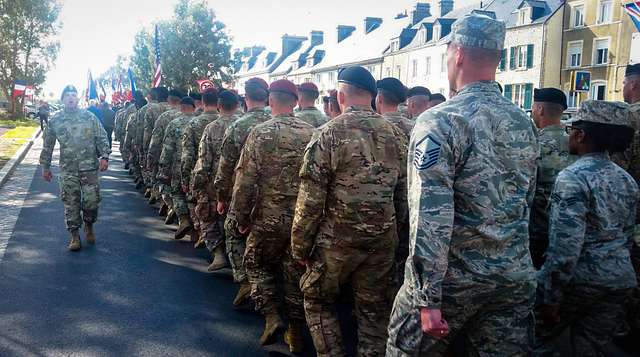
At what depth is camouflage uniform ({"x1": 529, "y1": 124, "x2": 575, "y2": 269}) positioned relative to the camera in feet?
14.9

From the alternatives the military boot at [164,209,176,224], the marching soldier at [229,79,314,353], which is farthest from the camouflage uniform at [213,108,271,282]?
the military boot at [164,209,176,224]

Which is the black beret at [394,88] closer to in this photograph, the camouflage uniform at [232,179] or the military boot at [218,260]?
the camouflage uniform at [232,179]

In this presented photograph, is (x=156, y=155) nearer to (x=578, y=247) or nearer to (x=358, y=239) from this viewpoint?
(x=358, y=239)

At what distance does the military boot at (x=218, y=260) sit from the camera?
22.5 ft

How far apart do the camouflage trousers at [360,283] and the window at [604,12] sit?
38582 mm

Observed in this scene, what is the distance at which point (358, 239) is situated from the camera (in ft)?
12.2

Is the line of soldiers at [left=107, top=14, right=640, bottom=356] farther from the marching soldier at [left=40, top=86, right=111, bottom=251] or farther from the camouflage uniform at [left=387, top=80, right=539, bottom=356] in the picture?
the marching soldier at [left=40, top=86, right=111, bottom=251]

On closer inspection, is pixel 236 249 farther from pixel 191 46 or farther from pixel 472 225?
pixel 191 46

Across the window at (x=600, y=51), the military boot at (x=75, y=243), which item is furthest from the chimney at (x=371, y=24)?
the military boot at (x=75, y=243)

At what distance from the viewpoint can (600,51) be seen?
122ft

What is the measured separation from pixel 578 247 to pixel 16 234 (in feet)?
25.2

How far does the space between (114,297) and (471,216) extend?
433 cm

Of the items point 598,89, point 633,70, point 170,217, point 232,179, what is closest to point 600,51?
point 598,89

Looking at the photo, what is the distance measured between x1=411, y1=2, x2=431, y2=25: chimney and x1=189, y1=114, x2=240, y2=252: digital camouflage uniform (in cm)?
4788
